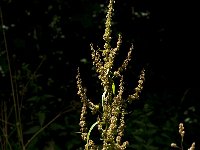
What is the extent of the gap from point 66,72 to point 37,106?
0.88 metres

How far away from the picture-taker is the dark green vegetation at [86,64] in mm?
4359

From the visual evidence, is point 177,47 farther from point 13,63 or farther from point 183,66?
point 13,63

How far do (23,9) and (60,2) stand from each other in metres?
0.36

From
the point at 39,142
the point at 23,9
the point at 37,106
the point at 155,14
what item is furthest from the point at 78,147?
the point at 155,14

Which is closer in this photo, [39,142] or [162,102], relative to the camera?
[39,142]

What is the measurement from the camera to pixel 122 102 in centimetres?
184

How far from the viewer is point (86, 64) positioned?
5.50 meters

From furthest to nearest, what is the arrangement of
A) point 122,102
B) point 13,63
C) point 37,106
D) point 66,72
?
point 66,72 < point 13,63 < point 37,106 < point 122,102

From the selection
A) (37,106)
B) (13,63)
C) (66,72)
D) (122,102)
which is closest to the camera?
(122,102)

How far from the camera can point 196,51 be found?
591 cm

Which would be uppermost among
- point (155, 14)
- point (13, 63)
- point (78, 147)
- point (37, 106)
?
point (155, 14)

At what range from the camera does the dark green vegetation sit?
436 centimetres

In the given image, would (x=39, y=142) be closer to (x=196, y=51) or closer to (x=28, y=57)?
(x=28, y=57)

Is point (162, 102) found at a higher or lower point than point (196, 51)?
lower
